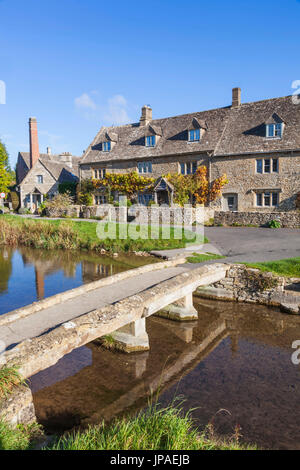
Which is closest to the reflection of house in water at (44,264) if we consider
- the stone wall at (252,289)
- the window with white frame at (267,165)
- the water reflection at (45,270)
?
the water reflection at (45,270)

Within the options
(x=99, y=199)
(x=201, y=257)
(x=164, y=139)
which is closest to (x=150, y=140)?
(x=164, y=139)

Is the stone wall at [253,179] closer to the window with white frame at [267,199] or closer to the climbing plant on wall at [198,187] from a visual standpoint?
the window with white frame at [267,199]

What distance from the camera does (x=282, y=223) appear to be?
77.1 ft

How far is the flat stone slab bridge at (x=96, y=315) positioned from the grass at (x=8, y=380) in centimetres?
15

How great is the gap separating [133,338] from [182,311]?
2.41 metres

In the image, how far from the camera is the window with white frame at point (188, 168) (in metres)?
29.4

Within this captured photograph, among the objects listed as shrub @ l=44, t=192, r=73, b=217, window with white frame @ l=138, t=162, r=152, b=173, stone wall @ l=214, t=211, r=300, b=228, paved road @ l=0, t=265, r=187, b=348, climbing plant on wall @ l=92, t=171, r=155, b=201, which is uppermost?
window with white frame @ l=138, t=162, r=152, b=173

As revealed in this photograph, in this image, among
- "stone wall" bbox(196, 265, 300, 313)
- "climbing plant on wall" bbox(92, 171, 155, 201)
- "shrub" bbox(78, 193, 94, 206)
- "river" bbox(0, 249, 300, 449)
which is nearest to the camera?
"river" bbox(0, 249, 300, 449)

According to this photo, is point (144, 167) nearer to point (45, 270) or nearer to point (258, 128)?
point (258, 128)

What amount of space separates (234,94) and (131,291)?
26863mm

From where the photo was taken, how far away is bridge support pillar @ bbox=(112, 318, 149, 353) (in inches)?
300

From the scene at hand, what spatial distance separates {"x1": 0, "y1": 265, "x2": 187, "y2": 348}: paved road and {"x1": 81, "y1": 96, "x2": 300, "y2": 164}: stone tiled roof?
65.0 ft

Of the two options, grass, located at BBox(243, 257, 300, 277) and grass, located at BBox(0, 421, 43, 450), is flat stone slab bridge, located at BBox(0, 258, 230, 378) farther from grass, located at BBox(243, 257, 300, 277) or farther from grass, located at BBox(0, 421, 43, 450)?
grass, located at BBox(243, 257, 300, 277)

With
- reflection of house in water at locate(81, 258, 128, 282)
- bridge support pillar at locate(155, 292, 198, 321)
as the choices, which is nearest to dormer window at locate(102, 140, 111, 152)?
reflection of house in water at locate(81, 258, 128, 282)
